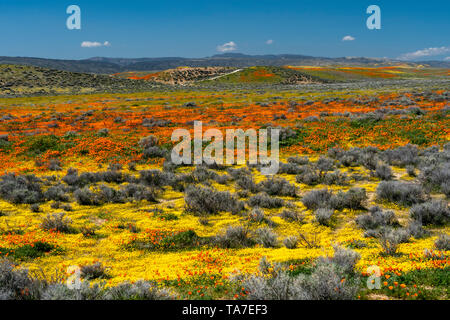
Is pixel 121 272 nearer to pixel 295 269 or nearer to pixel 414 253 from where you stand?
pixel 295 269

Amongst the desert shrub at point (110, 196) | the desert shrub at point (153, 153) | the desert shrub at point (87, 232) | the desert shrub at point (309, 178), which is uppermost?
the desert shrub at point (153, 153)

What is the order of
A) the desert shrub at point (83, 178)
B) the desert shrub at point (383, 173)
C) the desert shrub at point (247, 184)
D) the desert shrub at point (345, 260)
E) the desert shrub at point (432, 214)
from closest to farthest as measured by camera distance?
1. the desert shrub at point (345, 260)
2. the desert shrub at point (432, 214)
3. the desert shrub at point (247, 184)
4. the desert shrub at point (383, 173)
5. the desert shrub at point (83, 178)

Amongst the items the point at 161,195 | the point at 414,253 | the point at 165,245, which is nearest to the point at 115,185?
the point at 161,195

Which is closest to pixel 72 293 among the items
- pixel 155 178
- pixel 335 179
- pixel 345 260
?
pixel 345 260

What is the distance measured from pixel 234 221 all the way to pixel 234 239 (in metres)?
1.78

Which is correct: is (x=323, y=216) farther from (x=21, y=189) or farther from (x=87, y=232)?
(x=21, y=189)

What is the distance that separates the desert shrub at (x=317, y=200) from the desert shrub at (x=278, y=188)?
1361 millimetres

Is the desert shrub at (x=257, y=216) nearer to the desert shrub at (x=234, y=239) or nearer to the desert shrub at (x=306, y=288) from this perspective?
the desert shrub at (x=234, y=239)

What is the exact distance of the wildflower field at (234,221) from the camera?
18.2 ft

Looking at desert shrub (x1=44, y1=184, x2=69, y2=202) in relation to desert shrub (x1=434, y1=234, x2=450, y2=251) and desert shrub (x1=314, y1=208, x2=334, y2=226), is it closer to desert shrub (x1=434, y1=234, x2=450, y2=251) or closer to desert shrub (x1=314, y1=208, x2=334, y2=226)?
desert shrub (x1=314, y1=208, x2=334, y2=226)

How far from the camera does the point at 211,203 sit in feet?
36.7

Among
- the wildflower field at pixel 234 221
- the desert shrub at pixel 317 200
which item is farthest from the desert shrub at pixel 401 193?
the desert shrub at pixel 317 200

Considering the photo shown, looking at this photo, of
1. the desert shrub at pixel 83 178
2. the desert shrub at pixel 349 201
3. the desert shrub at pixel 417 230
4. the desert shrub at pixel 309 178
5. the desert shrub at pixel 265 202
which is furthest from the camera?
the desert shrub at pixel 83 178
